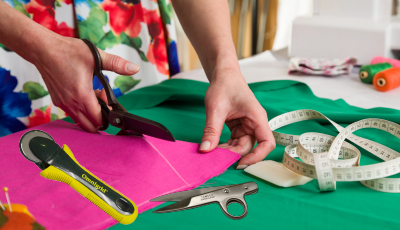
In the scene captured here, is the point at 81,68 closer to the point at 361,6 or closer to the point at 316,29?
the point at 316,29

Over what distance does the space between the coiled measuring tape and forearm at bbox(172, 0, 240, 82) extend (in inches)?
9.0

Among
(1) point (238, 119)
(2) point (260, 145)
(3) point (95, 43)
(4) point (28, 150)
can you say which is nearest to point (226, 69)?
(1) point (238, 119)

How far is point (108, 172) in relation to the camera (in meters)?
0.82

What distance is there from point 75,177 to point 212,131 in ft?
1.20

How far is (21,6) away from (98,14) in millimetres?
315

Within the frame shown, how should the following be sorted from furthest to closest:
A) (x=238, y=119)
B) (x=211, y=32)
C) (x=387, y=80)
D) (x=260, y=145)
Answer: (x=387, y=80) < (x=211, y=32) < (x=238, y=119) < (x=260, y=145)

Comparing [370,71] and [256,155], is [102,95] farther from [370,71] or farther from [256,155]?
[370,71]

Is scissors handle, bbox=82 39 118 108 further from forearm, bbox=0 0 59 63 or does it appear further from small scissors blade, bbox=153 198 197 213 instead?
small scissors blade, bbox=153 198 197 213

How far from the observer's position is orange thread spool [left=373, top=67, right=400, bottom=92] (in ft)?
4.65

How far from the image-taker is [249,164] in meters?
0.89

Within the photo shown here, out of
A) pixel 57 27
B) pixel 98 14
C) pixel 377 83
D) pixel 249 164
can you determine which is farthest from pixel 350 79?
pixel 57 27

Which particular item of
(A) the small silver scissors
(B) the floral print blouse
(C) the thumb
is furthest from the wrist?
(B) the floral print blouse

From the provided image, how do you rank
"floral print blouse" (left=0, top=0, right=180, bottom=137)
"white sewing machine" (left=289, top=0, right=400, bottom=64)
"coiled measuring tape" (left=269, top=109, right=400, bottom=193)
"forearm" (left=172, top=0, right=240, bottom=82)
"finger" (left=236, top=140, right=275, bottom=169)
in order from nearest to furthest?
"coiled measuring tape" (left=269, top=109, right=400, bottom=193), "finger" (left=236, top=140, right=275, bottom=169), "forearm" (left=172, top=0, right=240, bottom=82), "floral print blouse" (left=0, top=0, right=180, bottom=137), "white sewing machine" (left=289, top=0, right=400, bottom=64)

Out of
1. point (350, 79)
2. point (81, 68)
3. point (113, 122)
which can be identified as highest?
point (81, 68)
